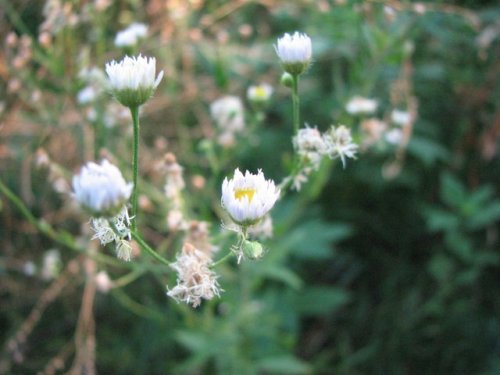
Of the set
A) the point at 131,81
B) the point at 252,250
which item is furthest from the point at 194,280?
the point at 131,81

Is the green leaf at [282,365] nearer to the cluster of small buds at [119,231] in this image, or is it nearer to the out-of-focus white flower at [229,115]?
the out-of-focus white flower at [229,115]

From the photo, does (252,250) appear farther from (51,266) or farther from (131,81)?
(51,266)

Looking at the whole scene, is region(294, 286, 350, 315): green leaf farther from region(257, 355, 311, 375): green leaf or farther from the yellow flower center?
the yellow flower center

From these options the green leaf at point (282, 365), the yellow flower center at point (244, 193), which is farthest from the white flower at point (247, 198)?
the green leaf at point (282, 365)

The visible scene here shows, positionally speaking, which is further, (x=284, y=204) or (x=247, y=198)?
(x=284, y=204)

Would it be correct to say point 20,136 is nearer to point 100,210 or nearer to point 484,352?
point 100,210

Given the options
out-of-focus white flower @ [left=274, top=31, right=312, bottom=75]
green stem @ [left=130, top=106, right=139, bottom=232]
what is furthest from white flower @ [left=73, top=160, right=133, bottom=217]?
out-of-focus white flower @ [left=274, top=31, right=312, bottom=75]
